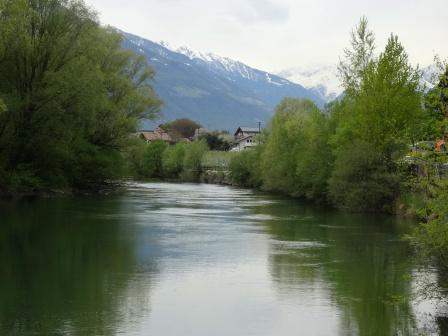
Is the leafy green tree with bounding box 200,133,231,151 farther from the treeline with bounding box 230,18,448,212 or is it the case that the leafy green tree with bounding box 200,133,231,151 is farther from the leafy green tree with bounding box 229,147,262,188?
the treeline with bounding box 230,18,448,212

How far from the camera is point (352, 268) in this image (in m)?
24.8

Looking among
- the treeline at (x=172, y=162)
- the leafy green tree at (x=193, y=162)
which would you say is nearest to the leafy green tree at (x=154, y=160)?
Result: the treeline at (x=172, y=162)

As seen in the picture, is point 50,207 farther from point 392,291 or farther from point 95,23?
point 392,291

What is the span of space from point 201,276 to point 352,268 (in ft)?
19.1

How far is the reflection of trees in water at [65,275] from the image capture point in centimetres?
1645

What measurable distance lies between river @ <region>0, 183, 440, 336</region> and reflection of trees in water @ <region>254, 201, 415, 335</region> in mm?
46

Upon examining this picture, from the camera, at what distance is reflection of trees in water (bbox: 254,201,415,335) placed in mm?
17469

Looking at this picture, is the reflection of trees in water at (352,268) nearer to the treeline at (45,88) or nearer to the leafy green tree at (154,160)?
the treeline at (45,88)

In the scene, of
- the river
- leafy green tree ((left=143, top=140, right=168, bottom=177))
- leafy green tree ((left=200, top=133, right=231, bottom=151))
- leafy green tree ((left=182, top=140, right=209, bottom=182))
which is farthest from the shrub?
leafy green tree ((left=200, top=133, right=231, bottom=151))

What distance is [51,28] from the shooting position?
167ft

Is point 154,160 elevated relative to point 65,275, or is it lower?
elevated

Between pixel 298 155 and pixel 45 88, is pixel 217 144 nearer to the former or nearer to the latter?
pixel 298 155

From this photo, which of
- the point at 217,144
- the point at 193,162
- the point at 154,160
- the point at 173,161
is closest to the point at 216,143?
the point at 217,144

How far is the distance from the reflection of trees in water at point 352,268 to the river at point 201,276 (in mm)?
46
